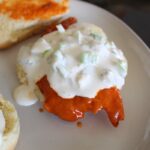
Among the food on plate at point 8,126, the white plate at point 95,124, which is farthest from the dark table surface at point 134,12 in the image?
the food on plate at point 8,126

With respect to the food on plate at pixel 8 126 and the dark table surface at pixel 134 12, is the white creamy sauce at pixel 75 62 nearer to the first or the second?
the food on plate at pixel 8 126

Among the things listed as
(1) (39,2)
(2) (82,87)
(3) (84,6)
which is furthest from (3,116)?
(3) (84,6)

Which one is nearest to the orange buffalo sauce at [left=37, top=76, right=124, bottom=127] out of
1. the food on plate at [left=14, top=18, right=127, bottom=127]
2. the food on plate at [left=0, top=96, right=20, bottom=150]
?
the food on plate at [left=14, top=18, right=127, bottom=127]

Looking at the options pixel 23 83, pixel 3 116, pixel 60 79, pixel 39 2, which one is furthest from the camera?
pixel 39 2

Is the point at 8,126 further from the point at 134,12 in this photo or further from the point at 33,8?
the point at 134,12

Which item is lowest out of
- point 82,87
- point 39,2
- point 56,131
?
point 56,131

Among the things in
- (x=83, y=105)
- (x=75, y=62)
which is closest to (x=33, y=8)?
(x=75, y=62)

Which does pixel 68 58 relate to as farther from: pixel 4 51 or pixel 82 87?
pixel 4 51
